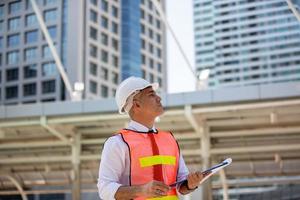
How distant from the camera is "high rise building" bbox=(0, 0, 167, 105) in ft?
233

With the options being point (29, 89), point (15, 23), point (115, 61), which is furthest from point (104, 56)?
point (15, 23)

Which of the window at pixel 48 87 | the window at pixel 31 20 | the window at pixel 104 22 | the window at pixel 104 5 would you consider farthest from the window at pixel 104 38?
the window at pixel 48 87

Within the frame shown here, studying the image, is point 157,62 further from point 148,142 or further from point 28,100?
point 148,142

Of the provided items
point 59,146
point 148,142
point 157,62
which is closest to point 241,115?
point 59,146

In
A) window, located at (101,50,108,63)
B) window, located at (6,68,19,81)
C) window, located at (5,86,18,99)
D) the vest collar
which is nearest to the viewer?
the vest collar

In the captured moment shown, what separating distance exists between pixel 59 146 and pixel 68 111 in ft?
13.3

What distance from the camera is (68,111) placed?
17.1m

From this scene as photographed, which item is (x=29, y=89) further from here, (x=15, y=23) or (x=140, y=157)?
(x=140, y=157)

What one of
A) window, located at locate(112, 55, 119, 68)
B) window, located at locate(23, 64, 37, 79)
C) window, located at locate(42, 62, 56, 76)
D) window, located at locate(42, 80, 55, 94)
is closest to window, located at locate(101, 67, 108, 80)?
window, located at locate(112, 55, 119, 68)

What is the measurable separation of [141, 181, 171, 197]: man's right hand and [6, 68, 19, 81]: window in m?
73.7

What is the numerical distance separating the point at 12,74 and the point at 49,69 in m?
6.30

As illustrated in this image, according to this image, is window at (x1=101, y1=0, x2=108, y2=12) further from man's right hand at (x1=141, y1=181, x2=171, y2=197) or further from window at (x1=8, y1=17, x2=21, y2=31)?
man's right hand at (x1=141, y1=181, x2=171, y2=197)

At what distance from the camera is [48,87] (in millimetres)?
71125

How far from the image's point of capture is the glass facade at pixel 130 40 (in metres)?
79.5
